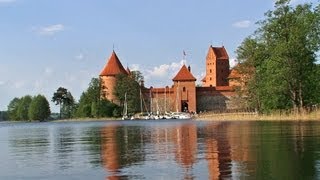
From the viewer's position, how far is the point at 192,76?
6550 inches

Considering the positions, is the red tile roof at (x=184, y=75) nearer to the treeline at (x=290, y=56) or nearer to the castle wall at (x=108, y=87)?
the castle wall at (x=108, y=87)

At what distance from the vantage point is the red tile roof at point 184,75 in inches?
6531

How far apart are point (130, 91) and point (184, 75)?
19.0 meters

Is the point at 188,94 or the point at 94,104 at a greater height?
the point at 188,94

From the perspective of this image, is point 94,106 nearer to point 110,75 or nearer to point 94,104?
point 94,104

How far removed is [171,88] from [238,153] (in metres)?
149

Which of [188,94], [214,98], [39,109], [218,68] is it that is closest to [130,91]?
[188,94]

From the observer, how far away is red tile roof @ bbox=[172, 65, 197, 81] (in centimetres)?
16590

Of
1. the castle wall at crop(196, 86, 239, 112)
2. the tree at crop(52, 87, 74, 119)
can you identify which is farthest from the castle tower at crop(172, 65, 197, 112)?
the tree at crop(52, 87, 74, 119)

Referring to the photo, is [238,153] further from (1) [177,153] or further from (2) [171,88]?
(2) [171,88]

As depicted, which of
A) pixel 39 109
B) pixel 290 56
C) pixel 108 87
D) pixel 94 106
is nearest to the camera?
pixel 290 56

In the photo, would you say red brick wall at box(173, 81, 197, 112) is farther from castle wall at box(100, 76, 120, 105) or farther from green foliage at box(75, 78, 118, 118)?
green foliage at box(75, 78, 118, 118)

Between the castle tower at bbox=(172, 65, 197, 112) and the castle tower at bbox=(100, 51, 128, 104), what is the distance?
690 inches

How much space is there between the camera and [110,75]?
175 m
